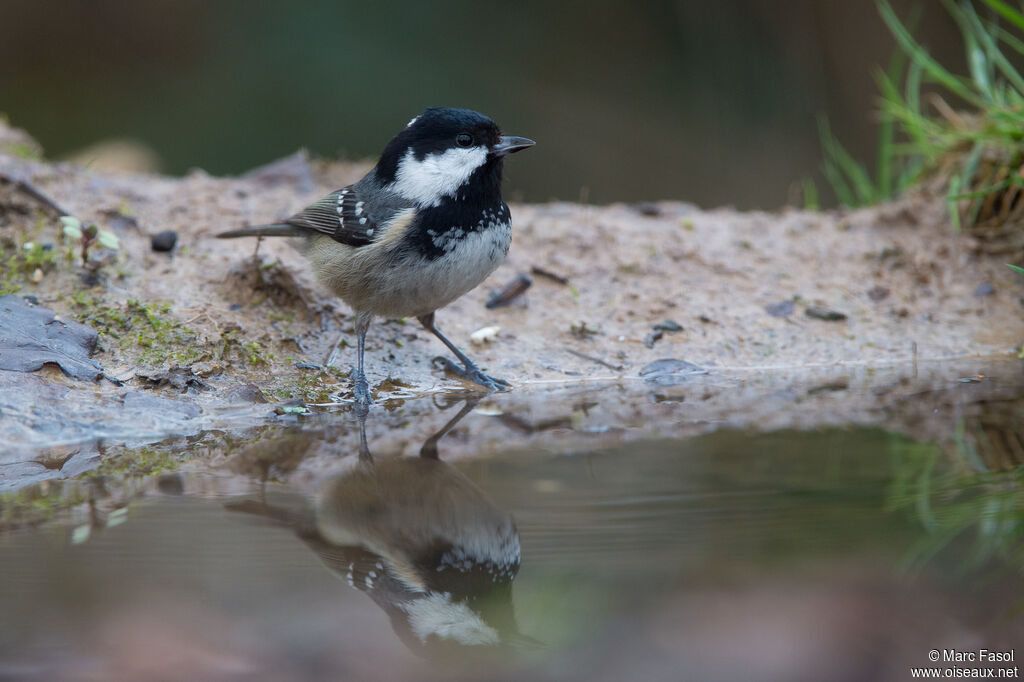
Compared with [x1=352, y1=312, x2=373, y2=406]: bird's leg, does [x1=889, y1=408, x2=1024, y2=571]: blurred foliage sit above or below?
below

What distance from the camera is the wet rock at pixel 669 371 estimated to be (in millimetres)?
4258

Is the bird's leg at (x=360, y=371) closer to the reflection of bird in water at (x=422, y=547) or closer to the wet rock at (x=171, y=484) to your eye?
the reflection of bird in water at (x=422, y=547)

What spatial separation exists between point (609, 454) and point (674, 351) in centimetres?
154

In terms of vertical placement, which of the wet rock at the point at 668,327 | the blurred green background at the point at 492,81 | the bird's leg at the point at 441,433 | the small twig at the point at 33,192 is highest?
the blurred green background at the point at 492,81

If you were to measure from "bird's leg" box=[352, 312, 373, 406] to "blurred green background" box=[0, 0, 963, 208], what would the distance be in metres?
5.65

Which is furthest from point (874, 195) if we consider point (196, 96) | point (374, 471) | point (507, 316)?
point (196, 96)

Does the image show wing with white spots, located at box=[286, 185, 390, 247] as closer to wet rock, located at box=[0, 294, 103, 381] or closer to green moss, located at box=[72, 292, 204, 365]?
green moss, located at box=[72, 292, 204, 365]

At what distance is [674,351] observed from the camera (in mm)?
4488

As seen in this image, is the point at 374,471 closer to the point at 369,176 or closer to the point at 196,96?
the point at 369,176

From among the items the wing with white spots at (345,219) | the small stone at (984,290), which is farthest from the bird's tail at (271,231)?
the small stone at (984,290)

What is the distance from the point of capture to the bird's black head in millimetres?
4020

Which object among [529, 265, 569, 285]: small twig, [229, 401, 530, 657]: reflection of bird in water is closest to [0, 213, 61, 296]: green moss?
[229, 401, 530, 657]: reflection of bird in water

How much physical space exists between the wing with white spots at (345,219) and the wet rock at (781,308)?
209 cm

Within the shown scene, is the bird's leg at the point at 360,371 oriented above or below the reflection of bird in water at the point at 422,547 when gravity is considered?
above
